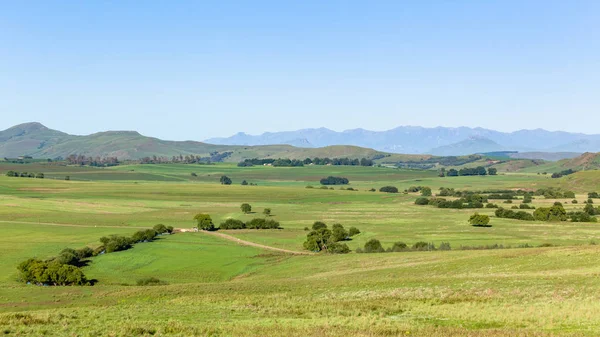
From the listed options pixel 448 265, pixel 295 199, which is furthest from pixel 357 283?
pixel 295 199

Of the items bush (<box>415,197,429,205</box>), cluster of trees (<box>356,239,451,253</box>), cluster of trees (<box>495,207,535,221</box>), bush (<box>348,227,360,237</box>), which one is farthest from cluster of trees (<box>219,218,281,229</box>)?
bush (<box>415,197,429,205</box>)

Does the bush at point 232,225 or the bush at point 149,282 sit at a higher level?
the bush at point 232,225

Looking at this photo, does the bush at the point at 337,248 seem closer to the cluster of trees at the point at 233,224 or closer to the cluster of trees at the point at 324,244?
the cluster of trees at the point at 324,244

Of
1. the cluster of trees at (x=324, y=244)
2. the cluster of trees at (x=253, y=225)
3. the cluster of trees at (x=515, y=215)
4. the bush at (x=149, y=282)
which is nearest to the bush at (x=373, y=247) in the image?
the cluster of trees at (x=324, y=244)

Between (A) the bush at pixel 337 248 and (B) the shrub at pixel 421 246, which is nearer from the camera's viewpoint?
(B) the shrub at pixel 421 246

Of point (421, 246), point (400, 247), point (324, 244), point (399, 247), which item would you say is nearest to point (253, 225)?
point (324, 244)

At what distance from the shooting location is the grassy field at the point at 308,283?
28641mm

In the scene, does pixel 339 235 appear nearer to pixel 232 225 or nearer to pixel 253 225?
pixel 253 225

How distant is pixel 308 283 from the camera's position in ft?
165

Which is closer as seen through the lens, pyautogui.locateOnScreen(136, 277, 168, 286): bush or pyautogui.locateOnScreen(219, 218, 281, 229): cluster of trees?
pyautogui.locateOnScreen(136, 277, 168, 286): bush

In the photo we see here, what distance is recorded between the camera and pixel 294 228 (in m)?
109

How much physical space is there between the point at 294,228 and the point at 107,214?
48.5 m

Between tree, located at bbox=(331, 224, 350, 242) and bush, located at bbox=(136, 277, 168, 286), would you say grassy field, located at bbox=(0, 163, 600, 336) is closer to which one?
bush, located at bbox=(136, 277, 168, 286)

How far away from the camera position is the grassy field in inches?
1128
